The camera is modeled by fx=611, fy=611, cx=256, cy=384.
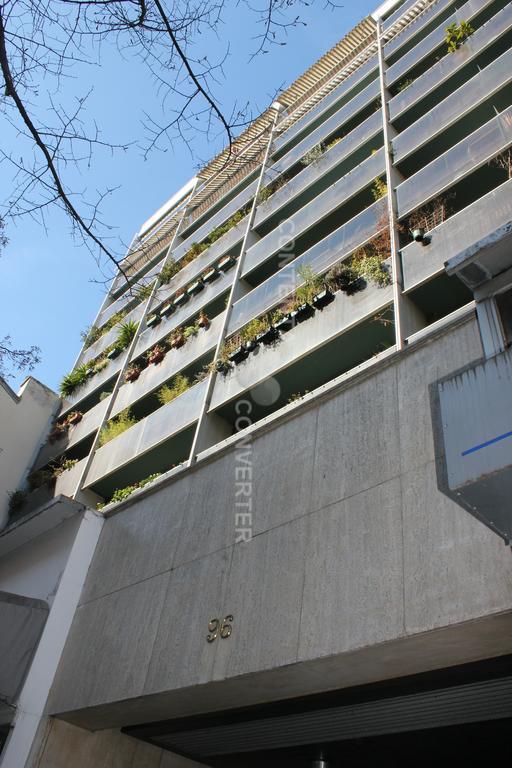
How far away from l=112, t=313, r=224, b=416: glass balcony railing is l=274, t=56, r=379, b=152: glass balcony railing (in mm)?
9677

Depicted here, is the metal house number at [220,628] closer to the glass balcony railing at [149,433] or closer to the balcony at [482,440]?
the balcony at [482,440]

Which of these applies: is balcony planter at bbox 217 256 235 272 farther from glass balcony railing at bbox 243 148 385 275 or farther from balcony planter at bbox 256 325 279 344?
balcony planter at bbox 256 325 279 344

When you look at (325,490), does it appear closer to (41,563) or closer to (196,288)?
(41,563)

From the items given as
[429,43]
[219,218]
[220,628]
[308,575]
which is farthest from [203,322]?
[429,43]

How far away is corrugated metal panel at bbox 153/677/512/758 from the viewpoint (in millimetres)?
6211

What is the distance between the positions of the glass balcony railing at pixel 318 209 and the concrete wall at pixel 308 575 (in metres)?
7.44

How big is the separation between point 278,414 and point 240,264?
7.91 meters

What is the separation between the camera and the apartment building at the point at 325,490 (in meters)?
5.37

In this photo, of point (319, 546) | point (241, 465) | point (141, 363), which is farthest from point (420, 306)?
point (141, 363)

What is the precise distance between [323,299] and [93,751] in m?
8.20

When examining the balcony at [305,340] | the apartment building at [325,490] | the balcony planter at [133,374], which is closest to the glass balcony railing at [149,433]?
the apartment building at [325,490]

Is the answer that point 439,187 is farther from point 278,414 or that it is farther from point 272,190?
point 272,190

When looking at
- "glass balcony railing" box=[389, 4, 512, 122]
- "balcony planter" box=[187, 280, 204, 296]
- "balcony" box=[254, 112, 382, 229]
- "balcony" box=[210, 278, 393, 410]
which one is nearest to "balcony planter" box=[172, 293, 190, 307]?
"balcony planter" box=[187, 280, 204, 296]

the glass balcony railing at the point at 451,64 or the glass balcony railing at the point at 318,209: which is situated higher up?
the glass balcony railing at the point at 451,64
